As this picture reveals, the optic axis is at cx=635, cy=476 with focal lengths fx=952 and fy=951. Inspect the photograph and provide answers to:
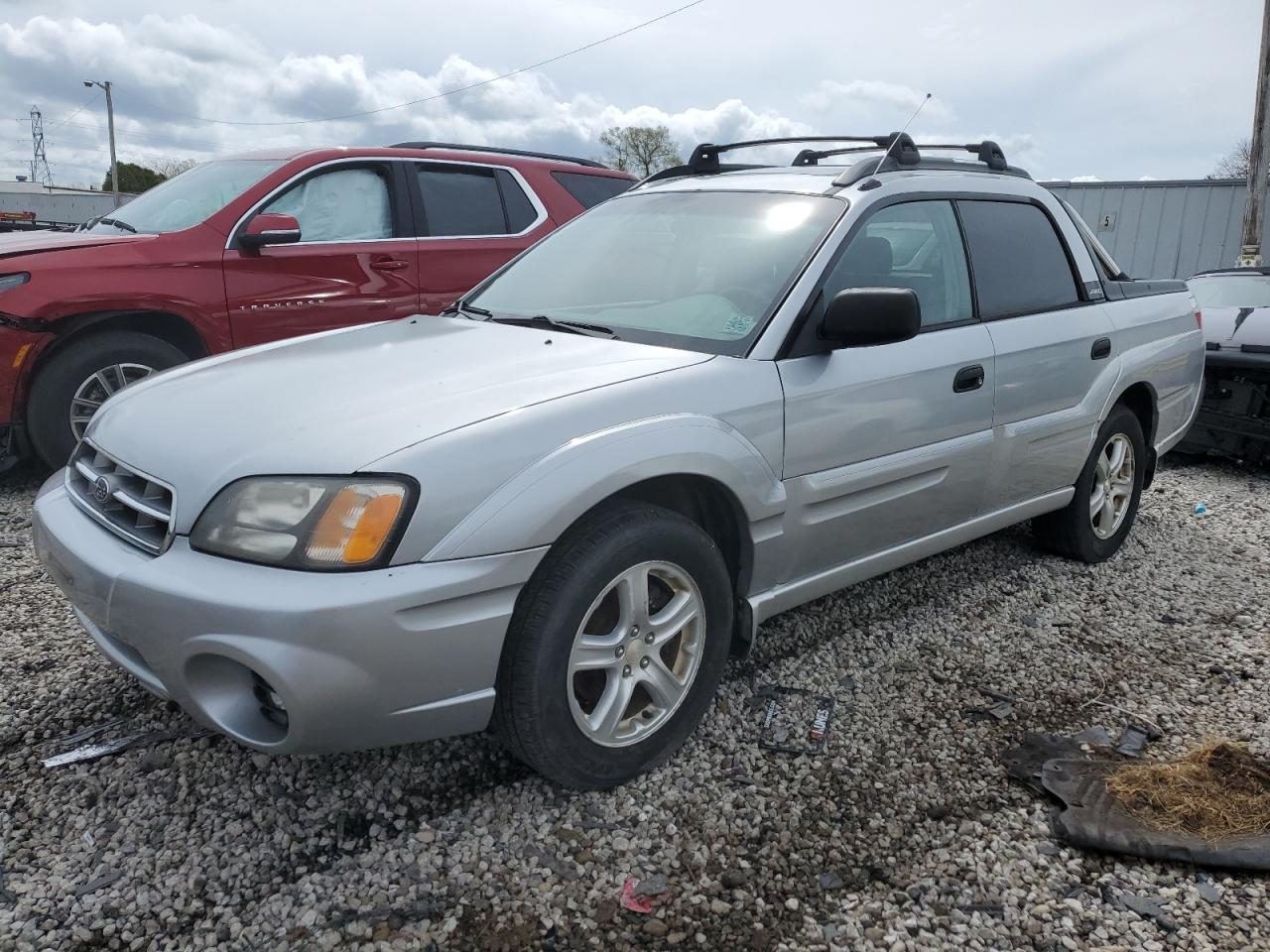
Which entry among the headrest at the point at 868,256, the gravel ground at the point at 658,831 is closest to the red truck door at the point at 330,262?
the gravel ground at the point at 658,831

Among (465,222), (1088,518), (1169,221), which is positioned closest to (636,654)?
(1088,518)

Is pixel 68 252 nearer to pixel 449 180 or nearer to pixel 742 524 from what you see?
pixel 449 180

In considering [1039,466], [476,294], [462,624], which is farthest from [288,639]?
[1039,466]

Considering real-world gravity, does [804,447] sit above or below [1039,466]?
above

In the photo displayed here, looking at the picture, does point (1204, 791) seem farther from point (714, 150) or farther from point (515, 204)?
point (515, 204)

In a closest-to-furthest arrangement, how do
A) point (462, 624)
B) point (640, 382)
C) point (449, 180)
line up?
point (462, 624) → point (640, 382) → point (449, 180)

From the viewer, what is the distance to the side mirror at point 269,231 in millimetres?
4996

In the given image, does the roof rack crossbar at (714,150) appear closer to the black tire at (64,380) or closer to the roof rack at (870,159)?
the roof rack at (870,159)

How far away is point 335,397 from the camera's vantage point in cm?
243

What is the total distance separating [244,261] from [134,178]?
71.3 metres

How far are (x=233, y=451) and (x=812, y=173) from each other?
7.24 feet

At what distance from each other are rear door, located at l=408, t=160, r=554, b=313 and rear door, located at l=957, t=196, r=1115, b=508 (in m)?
3.00

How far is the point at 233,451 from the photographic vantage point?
2.21m

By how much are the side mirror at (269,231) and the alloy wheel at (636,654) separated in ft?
11.5
